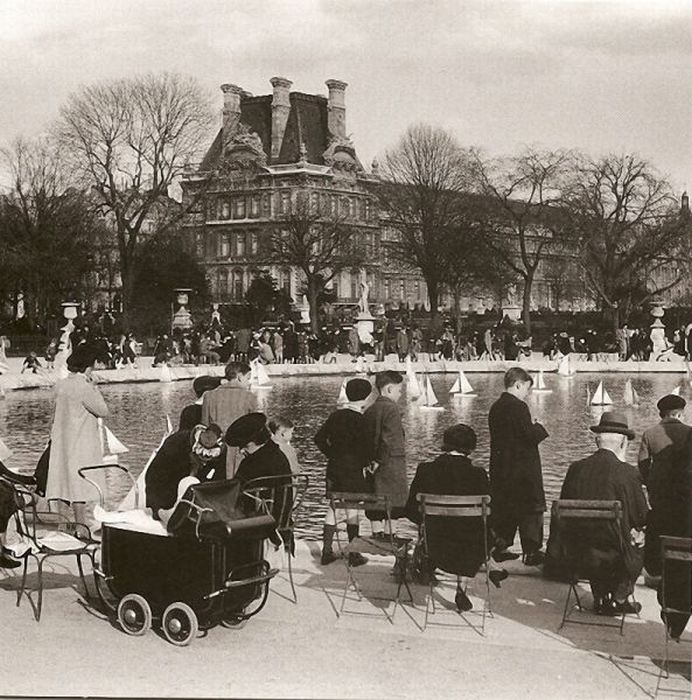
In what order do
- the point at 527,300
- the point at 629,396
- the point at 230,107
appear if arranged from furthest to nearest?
the point at 527,300 < the point at 629,396 < the point at 230,107

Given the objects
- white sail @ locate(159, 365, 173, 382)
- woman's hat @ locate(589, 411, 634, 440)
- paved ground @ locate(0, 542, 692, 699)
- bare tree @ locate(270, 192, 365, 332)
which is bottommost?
paved ground @ locate(0, 542, 692, 699)

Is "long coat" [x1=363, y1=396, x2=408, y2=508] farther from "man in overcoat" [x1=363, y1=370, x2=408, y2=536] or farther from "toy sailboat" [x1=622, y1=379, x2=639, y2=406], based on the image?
"toy sailboat" [x1=622, y1=379, x2=639, y2=406]

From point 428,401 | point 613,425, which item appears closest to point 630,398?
point 428,401

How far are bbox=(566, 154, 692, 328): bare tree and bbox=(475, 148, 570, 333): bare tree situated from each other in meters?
1.81

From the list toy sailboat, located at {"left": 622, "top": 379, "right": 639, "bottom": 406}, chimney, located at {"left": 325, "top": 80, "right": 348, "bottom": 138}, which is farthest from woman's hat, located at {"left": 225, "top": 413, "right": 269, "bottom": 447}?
toy sailboat, located at {"left": 622, "top": 379, "right": 639, "bottom": 406}

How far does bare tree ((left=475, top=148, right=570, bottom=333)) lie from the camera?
39.5 m

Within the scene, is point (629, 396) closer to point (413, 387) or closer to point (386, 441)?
point (413, 387)

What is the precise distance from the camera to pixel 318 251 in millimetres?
51906

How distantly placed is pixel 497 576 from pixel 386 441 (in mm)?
1235

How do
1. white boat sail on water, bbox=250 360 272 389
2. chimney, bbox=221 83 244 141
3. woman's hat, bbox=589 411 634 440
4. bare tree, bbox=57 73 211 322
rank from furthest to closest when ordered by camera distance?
1. white boat sail on water, bbox=250 360 272 389
2. bare tree, bbox=57 73 211 322
3. chimney, bbox=221 83 244 141
4. woman's hat, bbox=589 411 634 440

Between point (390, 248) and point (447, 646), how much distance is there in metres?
41.0

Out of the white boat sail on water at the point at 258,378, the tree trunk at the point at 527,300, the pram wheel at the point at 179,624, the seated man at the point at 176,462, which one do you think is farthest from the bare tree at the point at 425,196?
the pram wheel at the point at 179,624

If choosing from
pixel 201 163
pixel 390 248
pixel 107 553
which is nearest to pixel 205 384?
pixel 107 553

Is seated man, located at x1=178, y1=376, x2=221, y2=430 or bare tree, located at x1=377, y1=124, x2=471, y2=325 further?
bare tree, located at x1=377, y1=124, x2=471, y2=325
